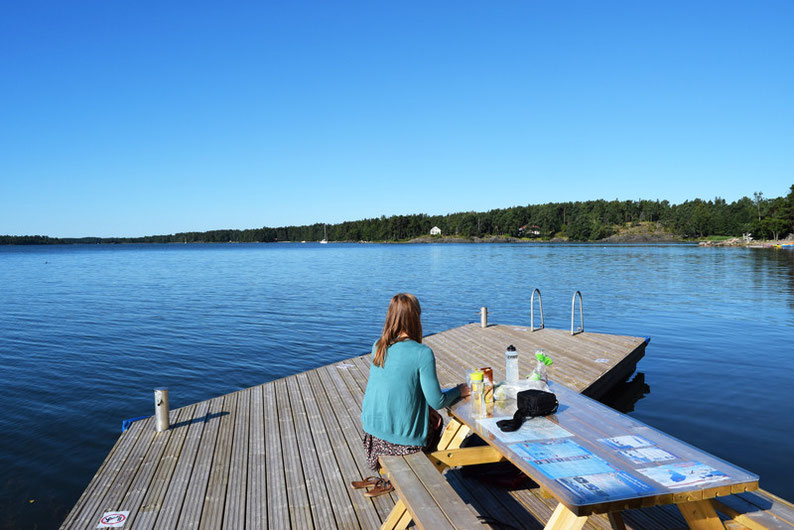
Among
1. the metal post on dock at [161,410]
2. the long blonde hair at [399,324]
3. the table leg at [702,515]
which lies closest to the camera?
the table leg at [702,515]

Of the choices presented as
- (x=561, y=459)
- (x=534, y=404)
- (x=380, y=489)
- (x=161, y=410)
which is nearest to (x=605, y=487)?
(x=561, y=459)

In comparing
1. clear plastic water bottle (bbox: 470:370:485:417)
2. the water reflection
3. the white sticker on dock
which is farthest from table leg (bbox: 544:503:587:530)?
the water reflection

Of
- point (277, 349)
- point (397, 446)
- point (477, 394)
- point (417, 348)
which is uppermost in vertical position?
point (417, 348)

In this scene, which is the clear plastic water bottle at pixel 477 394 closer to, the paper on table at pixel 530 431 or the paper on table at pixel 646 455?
the paper on table at pixel 530 431

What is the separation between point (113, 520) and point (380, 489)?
246 cm

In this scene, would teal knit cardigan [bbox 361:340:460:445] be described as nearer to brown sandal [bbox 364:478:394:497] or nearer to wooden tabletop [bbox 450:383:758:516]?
wooden tabletop [bbox 450:383:758:516]

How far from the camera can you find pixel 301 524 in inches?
170

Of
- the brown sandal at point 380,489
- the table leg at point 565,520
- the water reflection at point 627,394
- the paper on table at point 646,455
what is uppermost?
the paper on table at point 646,455

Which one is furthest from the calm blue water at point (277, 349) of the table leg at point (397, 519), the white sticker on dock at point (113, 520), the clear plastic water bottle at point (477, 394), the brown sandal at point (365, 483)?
the clear plastic water bottle at point (477, 394)

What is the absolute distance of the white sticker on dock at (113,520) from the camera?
14.4ft

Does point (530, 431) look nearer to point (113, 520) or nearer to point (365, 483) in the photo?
point (365, 483)

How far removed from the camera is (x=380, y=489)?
4754 millimetres

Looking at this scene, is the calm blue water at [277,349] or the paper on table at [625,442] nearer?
the paper on table at [625,442]

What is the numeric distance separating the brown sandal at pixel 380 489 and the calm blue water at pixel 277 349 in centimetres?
433
